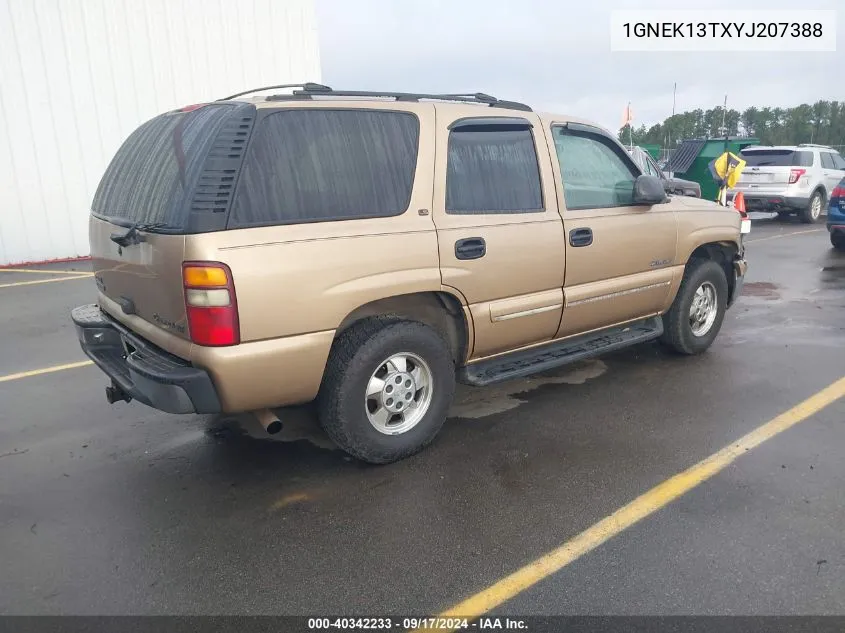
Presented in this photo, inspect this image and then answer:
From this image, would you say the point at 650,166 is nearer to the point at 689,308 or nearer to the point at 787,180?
the point at 787,180

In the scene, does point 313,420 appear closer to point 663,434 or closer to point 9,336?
point 663,434

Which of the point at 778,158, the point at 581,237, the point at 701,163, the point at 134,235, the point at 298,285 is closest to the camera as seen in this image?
the point at 298,285

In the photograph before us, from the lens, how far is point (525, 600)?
249 centimetres

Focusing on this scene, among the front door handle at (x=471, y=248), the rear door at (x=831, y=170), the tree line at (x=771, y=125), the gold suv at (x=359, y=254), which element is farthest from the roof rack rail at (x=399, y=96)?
the tree line at (x=771, y=125)

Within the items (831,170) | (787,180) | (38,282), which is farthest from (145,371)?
(831,170)

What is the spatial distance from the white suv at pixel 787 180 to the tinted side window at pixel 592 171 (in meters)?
12.0

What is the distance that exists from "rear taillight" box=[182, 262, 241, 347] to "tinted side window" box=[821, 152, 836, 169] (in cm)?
1643

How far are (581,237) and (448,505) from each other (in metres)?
1.90

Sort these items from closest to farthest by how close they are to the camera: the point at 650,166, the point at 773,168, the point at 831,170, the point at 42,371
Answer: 1. the point at 42,371
2. the point at 650,166
3. the point at 773,168
4. the point at 831,170

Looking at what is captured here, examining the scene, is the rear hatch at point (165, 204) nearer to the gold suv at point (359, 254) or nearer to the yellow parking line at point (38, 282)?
the gold suv at point (359, 254)

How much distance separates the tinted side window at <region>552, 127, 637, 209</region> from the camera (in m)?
4.19

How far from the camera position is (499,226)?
375 centimetres

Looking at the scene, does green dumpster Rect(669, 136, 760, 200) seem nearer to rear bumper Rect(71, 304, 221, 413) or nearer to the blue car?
the blue car

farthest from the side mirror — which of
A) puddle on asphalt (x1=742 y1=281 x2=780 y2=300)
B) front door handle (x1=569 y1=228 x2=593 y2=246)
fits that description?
puddle on asphalt (x1=742 y1=281 x2=780 y2=300)
